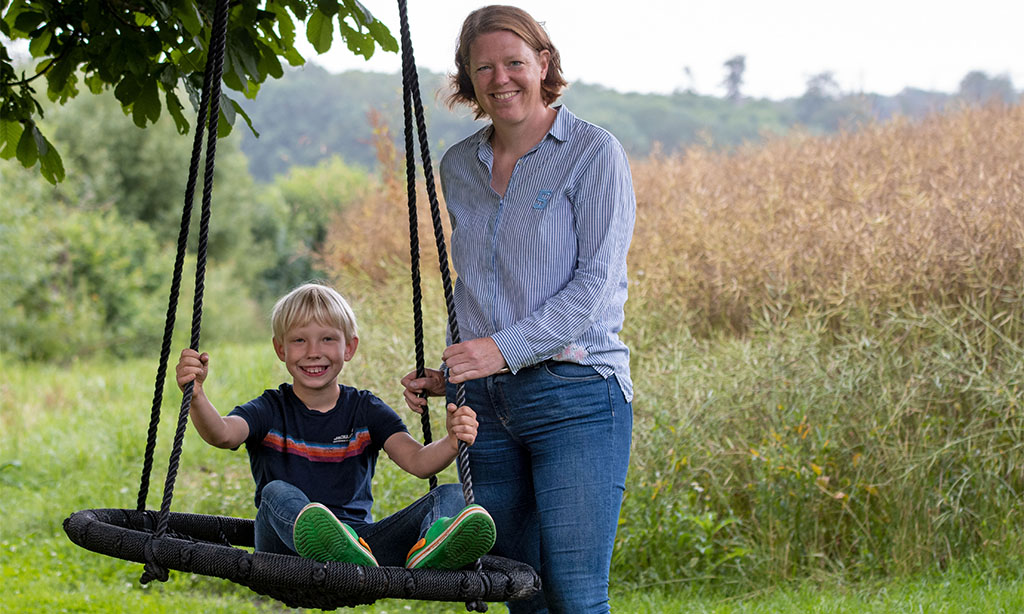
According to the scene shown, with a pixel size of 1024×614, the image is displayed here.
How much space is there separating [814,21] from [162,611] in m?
12.0

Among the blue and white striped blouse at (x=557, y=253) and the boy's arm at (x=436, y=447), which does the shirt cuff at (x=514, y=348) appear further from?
the boy's arm at (x=436, y=447)

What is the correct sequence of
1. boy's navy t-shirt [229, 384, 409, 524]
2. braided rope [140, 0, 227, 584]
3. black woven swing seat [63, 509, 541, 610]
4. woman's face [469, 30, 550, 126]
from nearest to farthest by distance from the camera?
black woven swing seat [63, 509, 541, 610], braided rope [140, 0, 227, 584], woman's face [469, 30, 550, 126], boy's navy t-shirt [229, 384, 409, 524]

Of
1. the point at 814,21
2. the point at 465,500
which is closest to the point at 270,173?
the point at 814,21

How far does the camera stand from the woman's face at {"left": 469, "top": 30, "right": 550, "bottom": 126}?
200cm

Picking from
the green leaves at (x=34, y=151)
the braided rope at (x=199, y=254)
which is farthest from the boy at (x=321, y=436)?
the green leaves at (x=34, y=151)

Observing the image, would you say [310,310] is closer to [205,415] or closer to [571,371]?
[205,415]

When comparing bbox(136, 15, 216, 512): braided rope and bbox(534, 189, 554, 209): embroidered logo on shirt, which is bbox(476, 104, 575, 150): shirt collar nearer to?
bbox(534, 189, 554, 209): embroidered logo on shirt

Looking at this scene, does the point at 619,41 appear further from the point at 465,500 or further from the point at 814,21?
the point at 465,500

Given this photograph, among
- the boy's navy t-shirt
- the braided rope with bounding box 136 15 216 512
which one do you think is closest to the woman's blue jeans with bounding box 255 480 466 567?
the boy's navy t-shirt

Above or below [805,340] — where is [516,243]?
above

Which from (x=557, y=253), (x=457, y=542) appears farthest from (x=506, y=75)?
(x=457, y=542)

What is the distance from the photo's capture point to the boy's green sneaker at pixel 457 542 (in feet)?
5.76

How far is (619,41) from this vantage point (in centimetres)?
1473

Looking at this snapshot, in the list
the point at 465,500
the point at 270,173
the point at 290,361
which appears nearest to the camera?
the point at 465,500
